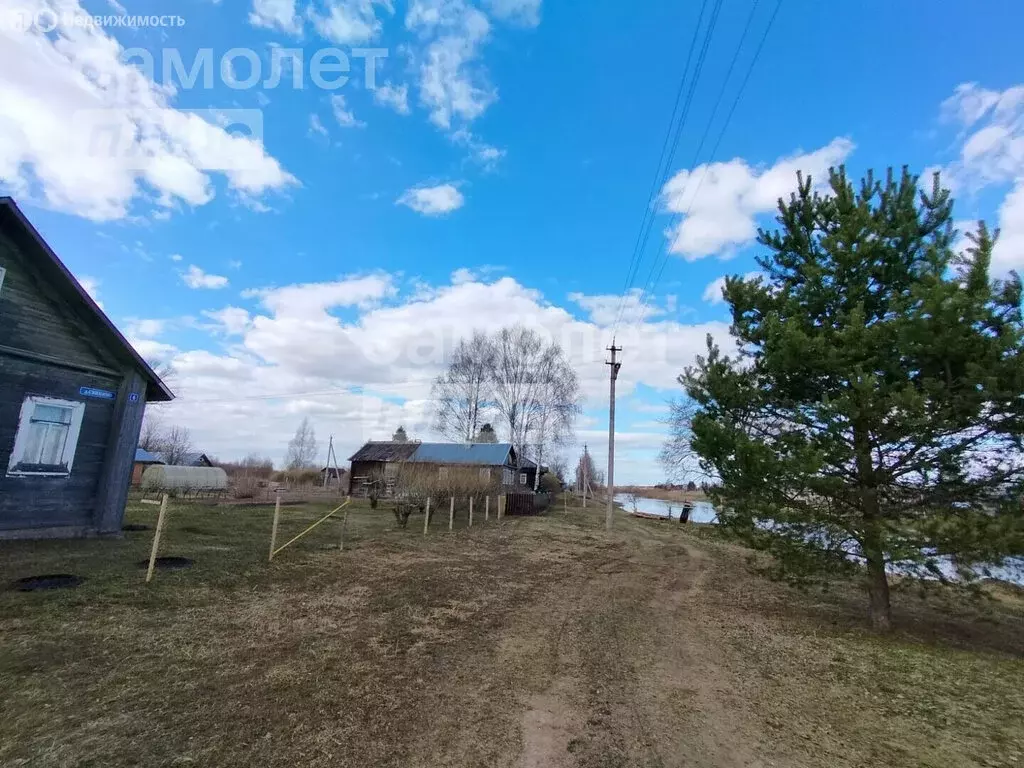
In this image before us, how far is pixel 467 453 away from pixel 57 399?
25.4 meters

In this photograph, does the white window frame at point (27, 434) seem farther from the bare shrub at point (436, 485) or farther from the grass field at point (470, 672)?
the bare shrub at point (436, 485)

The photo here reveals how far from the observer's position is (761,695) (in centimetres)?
478

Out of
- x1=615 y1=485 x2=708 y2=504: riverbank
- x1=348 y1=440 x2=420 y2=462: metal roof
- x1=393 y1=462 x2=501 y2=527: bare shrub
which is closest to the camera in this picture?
x1=393 y1=462 x2=501 y2=527: bare shrub

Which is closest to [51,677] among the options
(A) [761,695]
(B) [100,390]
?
(A) [761,695]

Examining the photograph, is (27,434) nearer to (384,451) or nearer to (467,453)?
(467,453)

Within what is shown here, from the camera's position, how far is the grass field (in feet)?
11.8

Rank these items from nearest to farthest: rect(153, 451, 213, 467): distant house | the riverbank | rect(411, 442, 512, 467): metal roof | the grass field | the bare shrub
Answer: the grass field < the bare shrub < rect(411, 442, 512, 467): metal roof < rect(153, 451, 213, 467): distant house < the riverbank

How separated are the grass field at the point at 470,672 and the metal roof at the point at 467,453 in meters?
23.4

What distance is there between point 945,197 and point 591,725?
8400 millimetres

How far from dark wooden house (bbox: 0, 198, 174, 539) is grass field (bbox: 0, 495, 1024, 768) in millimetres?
1276

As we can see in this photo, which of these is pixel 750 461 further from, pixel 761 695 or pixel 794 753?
pixel 794 753

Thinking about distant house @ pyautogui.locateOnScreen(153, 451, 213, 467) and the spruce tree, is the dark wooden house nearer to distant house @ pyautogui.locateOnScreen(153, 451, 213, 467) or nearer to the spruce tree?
the spruce tree

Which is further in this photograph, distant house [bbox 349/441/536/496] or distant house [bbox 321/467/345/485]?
distant house [bbox 321/467/345/485]

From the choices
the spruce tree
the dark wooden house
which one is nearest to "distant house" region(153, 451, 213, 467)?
the dark wooden house
